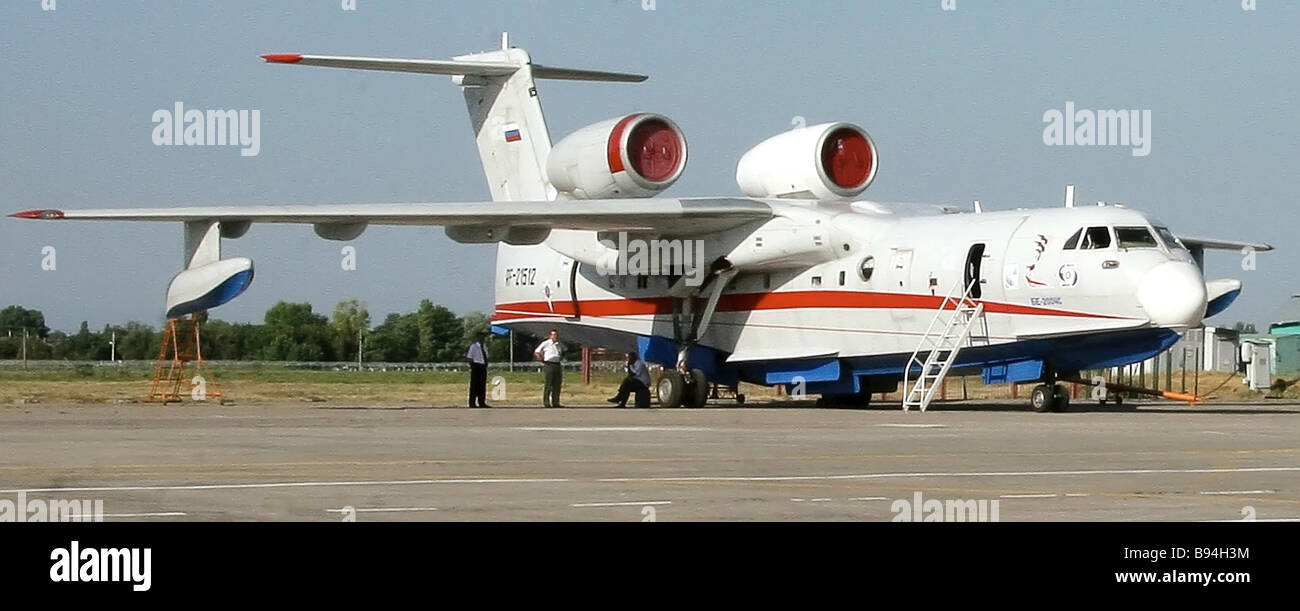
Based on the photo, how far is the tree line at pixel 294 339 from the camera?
47.7m

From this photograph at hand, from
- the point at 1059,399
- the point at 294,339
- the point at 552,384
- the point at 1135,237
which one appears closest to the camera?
the point at 1135,237

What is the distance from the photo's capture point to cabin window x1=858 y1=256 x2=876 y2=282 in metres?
28.7

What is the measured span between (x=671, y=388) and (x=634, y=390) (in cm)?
184

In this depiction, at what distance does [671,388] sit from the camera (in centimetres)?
3106

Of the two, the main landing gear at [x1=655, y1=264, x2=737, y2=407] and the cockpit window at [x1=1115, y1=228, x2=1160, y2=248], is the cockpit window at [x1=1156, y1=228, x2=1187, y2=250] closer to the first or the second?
the cockpit window at [x1=1115, y1=228, x2=1160, y2=248]

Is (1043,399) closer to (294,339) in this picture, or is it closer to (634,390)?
(634,390)

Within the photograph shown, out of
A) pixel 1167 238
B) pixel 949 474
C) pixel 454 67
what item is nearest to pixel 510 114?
pixel 454 67

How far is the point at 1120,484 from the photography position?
1262 cm

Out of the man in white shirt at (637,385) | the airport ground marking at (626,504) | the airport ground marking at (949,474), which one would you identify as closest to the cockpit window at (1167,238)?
the man in white shirt at (637,385)

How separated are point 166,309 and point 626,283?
9165 millimetres

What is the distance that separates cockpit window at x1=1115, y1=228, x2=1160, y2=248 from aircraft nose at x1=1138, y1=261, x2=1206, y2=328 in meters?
0.69
